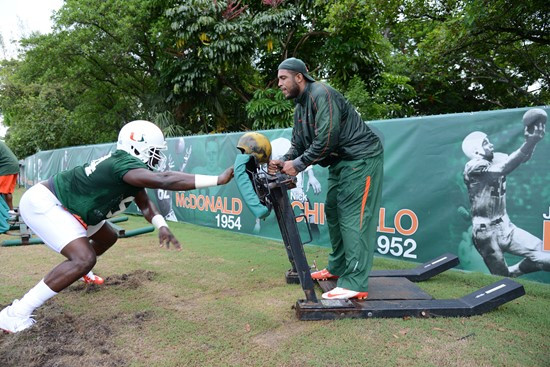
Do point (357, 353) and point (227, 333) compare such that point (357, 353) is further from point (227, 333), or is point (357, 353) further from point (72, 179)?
point (72, 179)

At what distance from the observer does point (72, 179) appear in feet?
10.5

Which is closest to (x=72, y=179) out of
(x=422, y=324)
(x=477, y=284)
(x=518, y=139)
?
(x=422, y=324)

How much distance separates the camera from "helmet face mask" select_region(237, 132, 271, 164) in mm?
3176

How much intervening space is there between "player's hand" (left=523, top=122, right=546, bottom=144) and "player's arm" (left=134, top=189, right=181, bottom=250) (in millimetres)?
3582

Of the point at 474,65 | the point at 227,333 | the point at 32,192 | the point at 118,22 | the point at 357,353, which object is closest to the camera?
the point at 357,353

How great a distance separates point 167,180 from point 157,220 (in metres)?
0.48

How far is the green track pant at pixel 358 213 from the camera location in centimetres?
335

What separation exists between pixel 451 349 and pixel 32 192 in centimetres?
331

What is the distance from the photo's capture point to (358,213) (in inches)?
133

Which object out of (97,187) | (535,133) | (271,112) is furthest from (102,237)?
(271,112)

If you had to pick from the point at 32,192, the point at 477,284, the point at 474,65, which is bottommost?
the point at 477,284

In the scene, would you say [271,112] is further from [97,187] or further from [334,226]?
[97,187]

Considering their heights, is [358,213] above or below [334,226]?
above

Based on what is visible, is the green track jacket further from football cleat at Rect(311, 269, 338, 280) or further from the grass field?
the grass field
